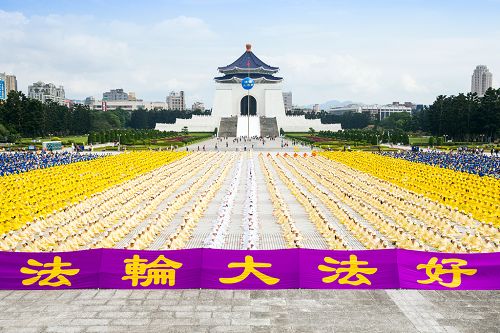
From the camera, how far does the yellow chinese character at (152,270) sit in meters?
9.13

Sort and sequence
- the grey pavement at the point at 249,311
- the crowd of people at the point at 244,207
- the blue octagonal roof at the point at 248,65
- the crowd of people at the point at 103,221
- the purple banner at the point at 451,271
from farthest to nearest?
the blue octagonal roof at the point at 248,65
the crowd of people at the point at 244,207
the crowd of people at the point at 103,221
the purple banner at the point at 451,271
the grey pavement at the point at 249,311

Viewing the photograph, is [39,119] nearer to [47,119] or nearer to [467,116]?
[47,119]

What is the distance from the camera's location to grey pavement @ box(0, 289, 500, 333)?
317 inches

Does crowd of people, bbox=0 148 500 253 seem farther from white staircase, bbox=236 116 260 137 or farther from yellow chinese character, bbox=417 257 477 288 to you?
white staircase, bbox=236 116 260 137

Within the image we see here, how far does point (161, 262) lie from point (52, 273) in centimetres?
198

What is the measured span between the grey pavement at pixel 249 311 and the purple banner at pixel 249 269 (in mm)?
227

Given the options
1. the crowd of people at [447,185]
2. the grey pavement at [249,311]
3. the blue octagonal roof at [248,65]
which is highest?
the blue octagonal roof at [248,65]

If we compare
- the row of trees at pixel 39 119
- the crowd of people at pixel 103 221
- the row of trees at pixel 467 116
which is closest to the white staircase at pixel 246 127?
the row of trees at pixel 39 119

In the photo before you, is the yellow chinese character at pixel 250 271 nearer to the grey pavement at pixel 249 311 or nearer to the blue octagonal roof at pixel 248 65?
the grey pavement at pixel 249 311

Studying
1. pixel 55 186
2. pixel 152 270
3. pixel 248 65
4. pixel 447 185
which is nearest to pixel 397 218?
pixel 447 185

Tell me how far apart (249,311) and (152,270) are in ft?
6.20

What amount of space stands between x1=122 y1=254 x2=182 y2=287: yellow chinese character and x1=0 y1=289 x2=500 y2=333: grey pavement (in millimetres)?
345

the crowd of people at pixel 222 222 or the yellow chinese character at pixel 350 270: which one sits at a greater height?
the yellow chinese character at pixel 350 270

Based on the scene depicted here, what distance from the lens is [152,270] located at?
9.15 metres
